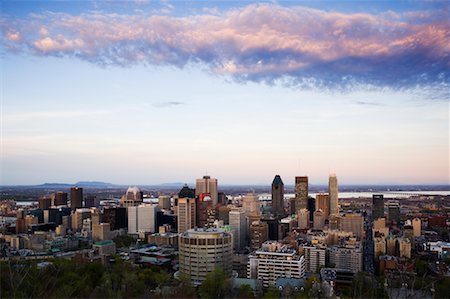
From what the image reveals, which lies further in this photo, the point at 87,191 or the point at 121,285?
the point at 87,191

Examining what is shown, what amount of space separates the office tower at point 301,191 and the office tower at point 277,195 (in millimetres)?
842

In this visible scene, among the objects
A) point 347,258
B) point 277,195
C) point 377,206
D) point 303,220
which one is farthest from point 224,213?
point 347,258

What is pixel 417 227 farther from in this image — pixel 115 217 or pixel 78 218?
pixel 78 218

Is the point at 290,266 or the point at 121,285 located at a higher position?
the point at 121,285

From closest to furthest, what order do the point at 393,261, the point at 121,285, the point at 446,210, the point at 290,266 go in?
the point at 121,285 → the point at 290,266 → the point at 393,261 → the point at 446,210

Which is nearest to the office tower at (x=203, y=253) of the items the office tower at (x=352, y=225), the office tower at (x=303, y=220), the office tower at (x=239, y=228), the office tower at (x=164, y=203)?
the office tower at (x=239, y=228)

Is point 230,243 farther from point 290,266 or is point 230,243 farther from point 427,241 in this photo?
point 427,241

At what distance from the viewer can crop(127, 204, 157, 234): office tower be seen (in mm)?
18281

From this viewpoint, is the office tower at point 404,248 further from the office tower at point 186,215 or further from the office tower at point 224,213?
the office tower at point 224,213

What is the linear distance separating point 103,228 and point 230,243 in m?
7.65

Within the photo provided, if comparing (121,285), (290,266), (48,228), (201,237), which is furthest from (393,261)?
(48,228)

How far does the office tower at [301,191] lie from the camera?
2366 cm

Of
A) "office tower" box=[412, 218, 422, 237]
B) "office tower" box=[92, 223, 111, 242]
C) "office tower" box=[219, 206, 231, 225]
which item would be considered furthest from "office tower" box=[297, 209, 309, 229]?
"office tower" box=[92, 223, 111, 242]

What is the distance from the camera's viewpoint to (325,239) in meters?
13.1
